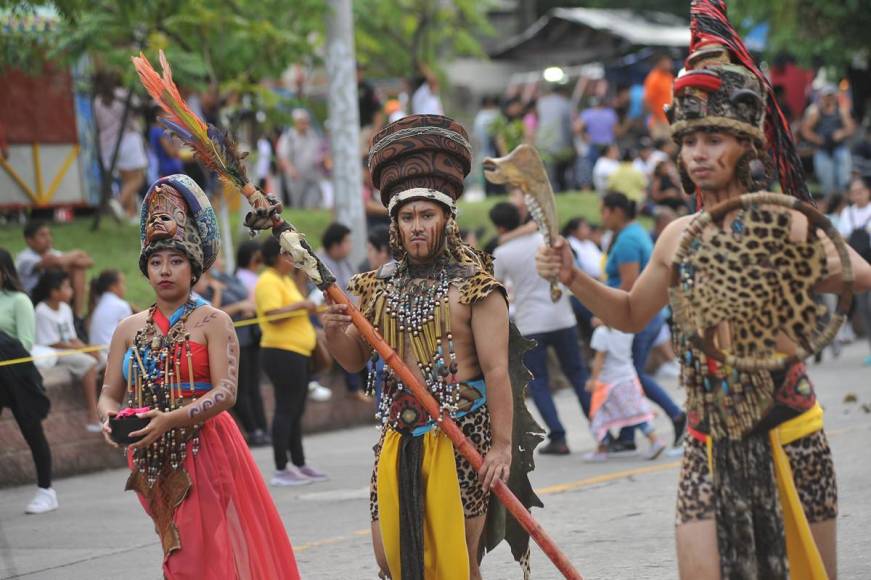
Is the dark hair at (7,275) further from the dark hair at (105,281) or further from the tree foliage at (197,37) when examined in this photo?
the tree foliage at (197,37)

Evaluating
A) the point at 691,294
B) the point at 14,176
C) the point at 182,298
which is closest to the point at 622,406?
the point at 182,298

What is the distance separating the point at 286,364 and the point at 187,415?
4.97 m

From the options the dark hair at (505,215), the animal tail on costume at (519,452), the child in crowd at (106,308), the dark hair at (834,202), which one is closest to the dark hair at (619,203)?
the dark hair at (505,215)

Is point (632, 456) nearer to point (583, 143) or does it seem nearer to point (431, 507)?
point (431, 507)

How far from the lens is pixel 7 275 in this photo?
9789mm

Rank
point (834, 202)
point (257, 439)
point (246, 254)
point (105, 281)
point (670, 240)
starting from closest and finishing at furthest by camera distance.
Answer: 1. point (670, 240)
2. point (105, 281)
3. point (257, 439)
4. point (246, 254)
5. point (834, 202)

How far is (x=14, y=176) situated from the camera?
16.2 meters

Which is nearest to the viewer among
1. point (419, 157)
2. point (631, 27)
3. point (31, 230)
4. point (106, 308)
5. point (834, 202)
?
point (419, 157)

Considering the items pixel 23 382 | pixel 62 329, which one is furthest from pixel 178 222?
pixel 62 329

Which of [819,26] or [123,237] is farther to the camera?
[819,26]

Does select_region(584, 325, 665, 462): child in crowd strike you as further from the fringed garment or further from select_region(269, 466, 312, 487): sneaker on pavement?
the fringed garment

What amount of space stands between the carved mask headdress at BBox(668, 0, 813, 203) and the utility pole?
9.61m

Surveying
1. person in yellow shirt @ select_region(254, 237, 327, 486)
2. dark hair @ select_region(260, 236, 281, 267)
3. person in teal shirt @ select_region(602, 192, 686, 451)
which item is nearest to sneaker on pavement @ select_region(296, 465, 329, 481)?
person in yellow shirt @ select_region(254, 237, 327, 486)

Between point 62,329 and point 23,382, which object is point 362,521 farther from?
point 62,329
